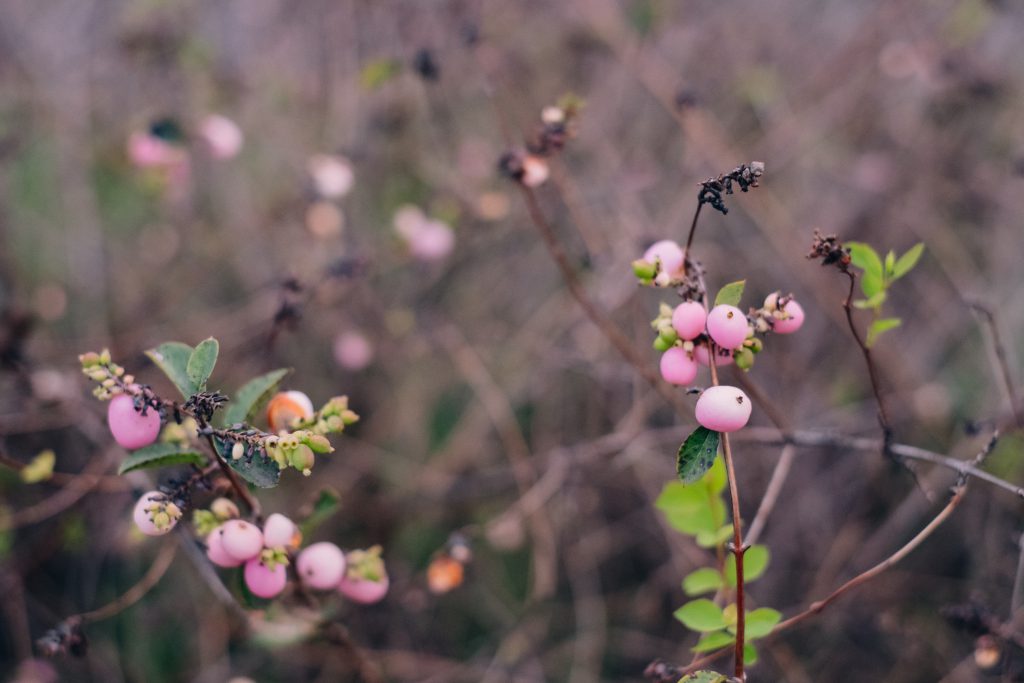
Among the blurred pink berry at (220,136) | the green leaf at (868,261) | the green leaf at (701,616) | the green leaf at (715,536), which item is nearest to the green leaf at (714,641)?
the green leaf at (701,616)

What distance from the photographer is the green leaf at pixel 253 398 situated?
1240 mm

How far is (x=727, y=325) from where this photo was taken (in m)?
1.07

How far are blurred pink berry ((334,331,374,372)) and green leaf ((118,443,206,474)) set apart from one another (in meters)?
1.50

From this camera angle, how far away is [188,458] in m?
1.16

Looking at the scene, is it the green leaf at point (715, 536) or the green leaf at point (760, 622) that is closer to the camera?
the green leaf at point (760, 622)

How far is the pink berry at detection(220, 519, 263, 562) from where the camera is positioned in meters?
1.17

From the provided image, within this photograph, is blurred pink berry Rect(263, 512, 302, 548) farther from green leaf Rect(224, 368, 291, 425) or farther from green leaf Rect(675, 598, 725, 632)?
green leaf Rect(675, 598, 725, 632)

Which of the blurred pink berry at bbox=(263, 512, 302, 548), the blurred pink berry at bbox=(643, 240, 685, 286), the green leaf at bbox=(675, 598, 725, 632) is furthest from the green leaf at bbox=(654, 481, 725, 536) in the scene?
the blurred pink berry at bbox=(263, 512, 302, 548)

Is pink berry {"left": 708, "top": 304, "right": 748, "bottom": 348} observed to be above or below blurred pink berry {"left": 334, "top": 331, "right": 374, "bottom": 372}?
below

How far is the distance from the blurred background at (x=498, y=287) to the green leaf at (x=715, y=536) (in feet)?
1.87

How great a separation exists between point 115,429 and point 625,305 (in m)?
1.96

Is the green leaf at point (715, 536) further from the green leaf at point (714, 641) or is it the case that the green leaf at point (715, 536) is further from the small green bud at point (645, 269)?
the small green bud at point (645, 269)

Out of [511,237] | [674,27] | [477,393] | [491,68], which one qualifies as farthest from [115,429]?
[674,27]

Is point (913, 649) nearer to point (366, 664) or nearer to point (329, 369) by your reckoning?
point (366, 664)
